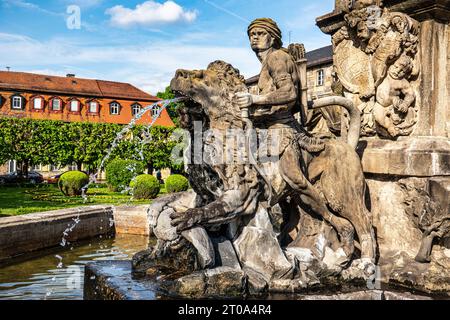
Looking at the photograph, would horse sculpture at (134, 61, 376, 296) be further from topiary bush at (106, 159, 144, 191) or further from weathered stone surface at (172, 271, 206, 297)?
topiary bush at (106, 159, 144, 191)

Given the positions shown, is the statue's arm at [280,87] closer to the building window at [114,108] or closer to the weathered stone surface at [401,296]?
the weathered stone surface at [401,296]

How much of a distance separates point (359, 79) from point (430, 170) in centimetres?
128

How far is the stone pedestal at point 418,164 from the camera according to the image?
454 cm

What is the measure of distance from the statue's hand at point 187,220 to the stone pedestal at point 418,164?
6.42ft

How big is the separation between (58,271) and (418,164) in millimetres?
5078

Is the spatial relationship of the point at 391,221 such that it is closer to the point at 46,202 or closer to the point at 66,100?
the point at 46,202

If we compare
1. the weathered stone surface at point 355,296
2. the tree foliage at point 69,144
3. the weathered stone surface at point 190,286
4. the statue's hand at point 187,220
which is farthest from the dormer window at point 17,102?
the weathered stone surface at point 355,296

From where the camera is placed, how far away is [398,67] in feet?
15.9

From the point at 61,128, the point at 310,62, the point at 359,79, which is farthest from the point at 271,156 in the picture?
the point at 310,62

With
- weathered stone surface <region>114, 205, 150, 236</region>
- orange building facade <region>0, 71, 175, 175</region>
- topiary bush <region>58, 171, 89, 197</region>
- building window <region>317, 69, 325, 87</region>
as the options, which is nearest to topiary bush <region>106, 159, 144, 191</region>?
topiary bush <region>58, 171, 89, 197</region>

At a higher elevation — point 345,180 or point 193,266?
point 345,180

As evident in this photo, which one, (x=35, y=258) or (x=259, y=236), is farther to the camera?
(x=35, y=258)
